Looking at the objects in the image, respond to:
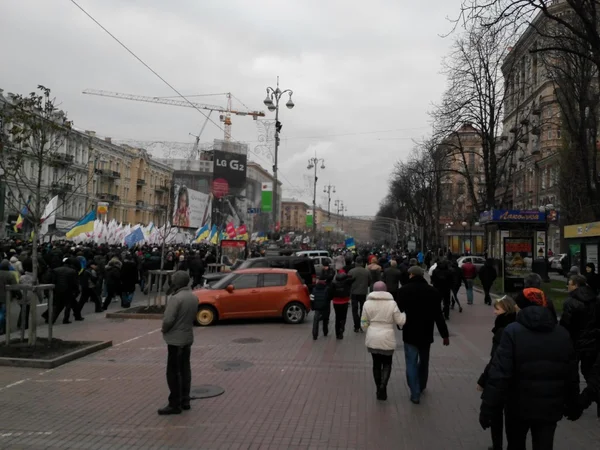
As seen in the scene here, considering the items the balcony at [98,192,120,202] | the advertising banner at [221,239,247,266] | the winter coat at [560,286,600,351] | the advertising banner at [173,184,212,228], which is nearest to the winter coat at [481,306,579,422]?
the winter coat at [560,286,600,351]

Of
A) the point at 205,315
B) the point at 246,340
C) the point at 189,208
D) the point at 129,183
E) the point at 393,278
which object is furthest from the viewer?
the point at 129,183

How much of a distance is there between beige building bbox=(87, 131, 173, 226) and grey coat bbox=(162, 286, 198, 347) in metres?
59.2

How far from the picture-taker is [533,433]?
4.04 metres

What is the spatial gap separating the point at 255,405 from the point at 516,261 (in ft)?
58.8

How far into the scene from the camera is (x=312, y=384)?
7.76 m

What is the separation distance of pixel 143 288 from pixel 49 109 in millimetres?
13190

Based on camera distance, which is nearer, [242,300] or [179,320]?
[179,320]

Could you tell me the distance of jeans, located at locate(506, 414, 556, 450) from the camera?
3984 mm

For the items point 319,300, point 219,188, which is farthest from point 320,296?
point 219,188

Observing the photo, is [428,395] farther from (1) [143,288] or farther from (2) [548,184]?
(2) [548,184]

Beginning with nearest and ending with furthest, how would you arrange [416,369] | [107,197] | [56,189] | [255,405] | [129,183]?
[255,405] < [416,369] < [56,189] < [107,197] < [129,183]

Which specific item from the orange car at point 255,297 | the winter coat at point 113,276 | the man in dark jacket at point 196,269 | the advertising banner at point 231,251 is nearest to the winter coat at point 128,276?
the winter coat at point 113,276

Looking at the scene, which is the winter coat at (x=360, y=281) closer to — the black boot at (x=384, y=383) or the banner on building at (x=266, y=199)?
the black boot at (x=384, y=383)

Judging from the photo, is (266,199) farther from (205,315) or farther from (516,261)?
(205,315)
